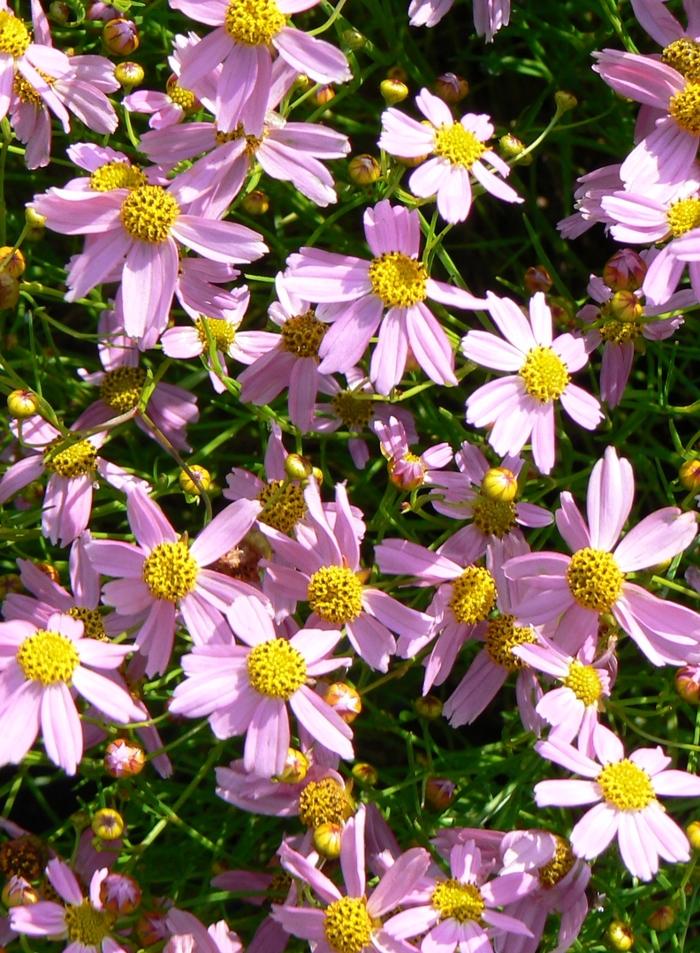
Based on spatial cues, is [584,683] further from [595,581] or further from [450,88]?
[450,88]

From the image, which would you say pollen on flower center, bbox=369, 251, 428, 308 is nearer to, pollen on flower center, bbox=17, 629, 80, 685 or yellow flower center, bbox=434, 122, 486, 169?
yellow flower center, bbox=434, 122, 486, 169

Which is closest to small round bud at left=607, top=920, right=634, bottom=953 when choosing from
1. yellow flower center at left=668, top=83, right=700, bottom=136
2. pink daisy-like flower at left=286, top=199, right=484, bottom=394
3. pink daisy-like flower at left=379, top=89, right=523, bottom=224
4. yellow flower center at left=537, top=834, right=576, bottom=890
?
yellow flower center at left=537, top=834, right=576, bottom=890

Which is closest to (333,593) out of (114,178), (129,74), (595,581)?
(595,581)

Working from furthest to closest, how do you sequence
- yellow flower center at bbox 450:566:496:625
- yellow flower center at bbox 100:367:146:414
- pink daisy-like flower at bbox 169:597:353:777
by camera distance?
yellow flower center at bbox 100:367:146:414 < yellow flower center at bbox 450:566:496:625 < pink daisy-like flower at bbox 169:597:353:777

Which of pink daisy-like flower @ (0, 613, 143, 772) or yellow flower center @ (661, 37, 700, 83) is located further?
yellow flower center @ (661, 37, 700, 83)

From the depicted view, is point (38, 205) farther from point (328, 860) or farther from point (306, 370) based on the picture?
point (328, 860)

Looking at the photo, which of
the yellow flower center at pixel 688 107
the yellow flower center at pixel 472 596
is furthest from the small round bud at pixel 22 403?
the yellow flower center at pixel 688 107

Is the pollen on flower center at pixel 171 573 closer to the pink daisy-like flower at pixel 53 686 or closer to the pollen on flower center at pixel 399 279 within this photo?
the pink daisy-like flower at pixel 53 686

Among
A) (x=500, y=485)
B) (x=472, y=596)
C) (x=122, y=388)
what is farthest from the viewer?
(x=122, y=388)
